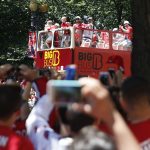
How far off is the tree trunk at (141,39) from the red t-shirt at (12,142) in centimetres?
277

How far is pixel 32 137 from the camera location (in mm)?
4066

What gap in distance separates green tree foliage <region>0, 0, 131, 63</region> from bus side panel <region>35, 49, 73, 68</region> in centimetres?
1268

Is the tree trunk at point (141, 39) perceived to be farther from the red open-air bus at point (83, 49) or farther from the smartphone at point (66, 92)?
the red open-air bus at point (83, 49)

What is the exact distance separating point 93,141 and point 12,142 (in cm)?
119

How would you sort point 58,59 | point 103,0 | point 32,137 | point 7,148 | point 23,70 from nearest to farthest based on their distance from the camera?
point 7,148 < point 32,137 < point 23,70 < point 58,59 < point 103,0

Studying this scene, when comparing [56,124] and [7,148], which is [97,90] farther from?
[56,124]

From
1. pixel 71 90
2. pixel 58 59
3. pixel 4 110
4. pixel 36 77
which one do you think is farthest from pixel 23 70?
pixel 58 59

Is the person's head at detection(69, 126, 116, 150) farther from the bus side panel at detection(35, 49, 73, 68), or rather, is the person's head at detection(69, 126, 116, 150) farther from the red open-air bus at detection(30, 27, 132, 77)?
the bus side panel at detection(35, 49, 73, 68)

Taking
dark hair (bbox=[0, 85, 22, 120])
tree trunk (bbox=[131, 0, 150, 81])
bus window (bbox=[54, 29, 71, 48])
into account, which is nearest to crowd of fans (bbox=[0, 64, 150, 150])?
dark hair (bbox=[0, 85, 22, 120])

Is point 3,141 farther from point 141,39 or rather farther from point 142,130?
point 141,39

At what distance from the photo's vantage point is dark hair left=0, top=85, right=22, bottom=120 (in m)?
Result: 3.43

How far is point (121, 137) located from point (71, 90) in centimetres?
28

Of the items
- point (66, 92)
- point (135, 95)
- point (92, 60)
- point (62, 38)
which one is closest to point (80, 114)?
point (66, 92)

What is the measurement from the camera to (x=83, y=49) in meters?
17.4
